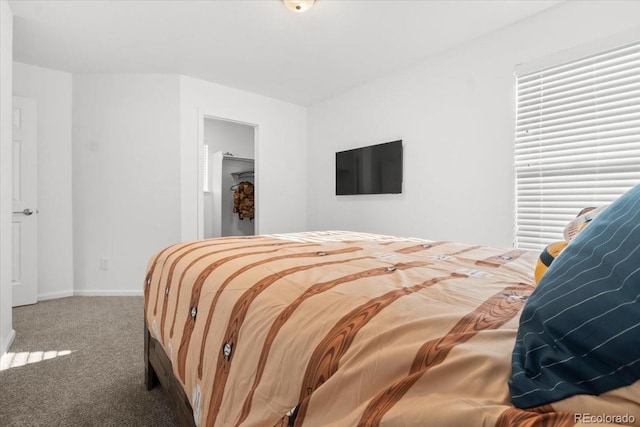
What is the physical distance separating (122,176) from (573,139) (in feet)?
14.0

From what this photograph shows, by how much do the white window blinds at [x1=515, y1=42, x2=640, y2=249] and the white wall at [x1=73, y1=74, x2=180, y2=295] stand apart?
3.46 meters

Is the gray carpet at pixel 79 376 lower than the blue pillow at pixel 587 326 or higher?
lower

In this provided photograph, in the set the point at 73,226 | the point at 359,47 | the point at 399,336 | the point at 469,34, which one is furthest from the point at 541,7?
the point at 73,226

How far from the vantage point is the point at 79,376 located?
69.1 inches

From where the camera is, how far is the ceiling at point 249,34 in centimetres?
243

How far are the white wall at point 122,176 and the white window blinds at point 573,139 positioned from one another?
3462 mm

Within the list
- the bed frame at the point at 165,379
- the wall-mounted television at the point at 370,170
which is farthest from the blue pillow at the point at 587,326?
the wall-mounted television at the point at 370,170

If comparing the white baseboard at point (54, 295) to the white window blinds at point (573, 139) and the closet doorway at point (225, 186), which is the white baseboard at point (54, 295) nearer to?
the closet doorway at point (225, 186)

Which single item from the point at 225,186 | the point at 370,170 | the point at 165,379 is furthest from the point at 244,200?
the point at 165,379

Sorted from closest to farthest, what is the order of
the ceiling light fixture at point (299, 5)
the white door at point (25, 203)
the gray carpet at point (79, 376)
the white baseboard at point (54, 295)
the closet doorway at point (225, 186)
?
1. the gray carpet at point (79, 376)
2. the ceiling light fixture at point (299, 5)
3. the white door at point (25, 203)
4. the white baseboard at point (54, 295)
5. the closet doorway at point (225, 186)

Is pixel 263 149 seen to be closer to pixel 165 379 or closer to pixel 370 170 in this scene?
pixel 370 170

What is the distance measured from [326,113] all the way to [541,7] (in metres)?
2.58

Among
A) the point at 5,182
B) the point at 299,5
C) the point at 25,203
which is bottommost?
the point at 25,203

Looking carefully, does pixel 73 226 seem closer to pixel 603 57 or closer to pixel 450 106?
pixel 450 106
